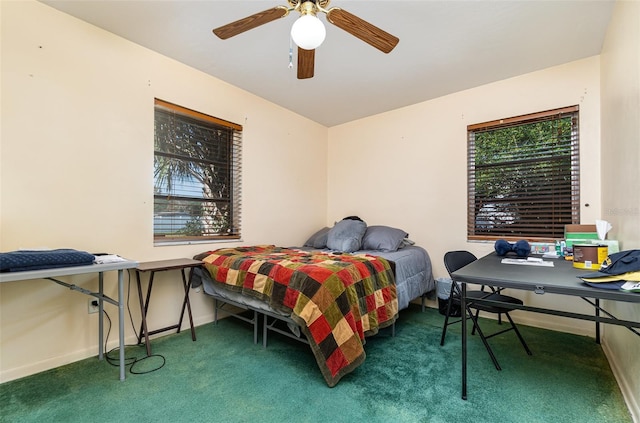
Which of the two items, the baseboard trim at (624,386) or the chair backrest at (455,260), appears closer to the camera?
the baseboard trim at (624,386)

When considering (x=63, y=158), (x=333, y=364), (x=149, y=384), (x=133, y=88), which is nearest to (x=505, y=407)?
(x=333, y=364)

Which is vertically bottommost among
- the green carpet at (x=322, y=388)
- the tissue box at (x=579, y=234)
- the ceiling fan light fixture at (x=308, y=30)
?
the green carpet at (x=322, y=388)

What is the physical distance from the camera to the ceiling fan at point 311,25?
148cm

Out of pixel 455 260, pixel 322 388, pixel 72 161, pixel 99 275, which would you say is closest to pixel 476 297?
pixel 455 260

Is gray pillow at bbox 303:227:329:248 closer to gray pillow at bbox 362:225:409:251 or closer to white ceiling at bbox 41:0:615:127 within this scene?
gray pillow at bbox 362:225:409:251

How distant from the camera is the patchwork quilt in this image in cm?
186

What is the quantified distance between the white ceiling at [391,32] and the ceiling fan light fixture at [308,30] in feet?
2.58

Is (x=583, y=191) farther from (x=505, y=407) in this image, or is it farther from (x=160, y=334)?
(x=160, y=334)

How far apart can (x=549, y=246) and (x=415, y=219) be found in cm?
139

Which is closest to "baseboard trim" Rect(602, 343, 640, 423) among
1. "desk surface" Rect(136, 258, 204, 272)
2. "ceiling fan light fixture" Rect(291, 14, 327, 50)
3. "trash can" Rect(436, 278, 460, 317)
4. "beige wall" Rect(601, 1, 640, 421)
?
"beige wall" Rect(601, 1, 640, 421)

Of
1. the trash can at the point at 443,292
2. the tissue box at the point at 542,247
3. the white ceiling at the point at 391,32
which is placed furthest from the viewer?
the trash can at the point at 443,292

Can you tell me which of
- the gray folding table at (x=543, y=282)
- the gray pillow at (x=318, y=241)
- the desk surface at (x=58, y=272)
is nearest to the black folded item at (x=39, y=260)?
the desk surface at (x=58, y=272)

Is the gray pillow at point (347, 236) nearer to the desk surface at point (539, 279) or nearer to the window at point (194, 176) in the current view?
the window at point (194, 176)

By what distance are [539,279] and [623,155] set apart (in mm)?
1279
